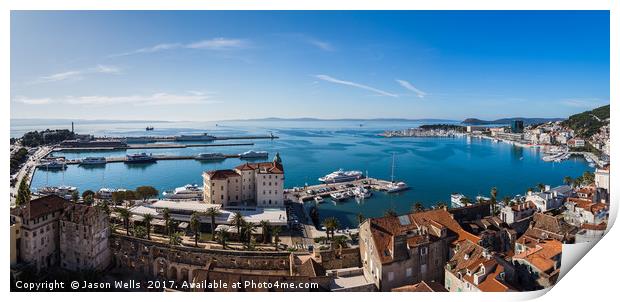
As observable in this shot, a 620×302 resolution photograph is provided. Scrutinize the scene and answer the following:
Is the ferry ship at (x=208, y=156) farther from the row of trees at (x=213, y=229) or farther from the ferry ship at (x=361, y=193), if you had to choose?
the row of trees at (x=213, y=229)

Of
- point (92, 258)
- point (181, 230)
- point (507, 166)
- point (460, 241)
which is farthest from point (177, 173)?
point (507, 166)

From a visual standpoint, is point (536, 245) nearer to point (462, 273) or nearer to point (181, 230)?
point (462, 273)

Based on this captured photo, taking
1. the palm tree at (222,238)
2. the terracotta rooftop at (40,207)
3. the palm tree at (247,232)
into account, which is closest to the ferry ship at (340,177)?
the palm tree at (247,232)

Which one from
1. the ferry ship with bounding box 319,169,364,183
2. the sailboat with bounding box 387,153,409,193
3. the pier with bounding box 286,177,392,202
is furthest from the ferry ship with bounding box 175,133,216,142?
the sailboat with bounding box 387,153,409,193

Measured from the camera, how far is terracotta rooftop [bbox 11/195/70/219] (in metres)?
6.00

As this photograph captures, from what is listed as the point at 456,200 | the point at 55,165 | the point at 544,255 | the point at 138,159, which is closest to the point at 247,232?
the point at 544,255

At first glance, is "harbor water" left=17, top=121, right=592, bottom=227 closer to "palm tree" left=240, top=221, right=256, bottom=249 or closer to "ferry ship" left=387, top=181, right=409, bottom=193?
"ferry ship" left=387, top=181, right=409, bottom=193

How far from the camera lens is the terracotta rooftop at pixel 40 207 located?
600 cm

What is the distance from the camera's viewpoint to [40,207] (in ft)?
20.6

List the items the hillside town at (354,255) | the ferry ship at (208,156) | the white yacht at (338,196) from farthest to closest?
the ferry ship at (208,156) → the white yacht at (338,196) → the hillside town at (354,255)

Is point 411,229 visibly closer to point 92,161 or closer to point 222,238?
point 222,238

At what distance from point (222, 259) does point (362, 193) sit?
10956mm

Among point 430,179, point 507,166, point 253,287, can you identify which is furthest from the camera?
point 507,166

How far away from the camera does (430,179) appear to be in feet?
67.4
